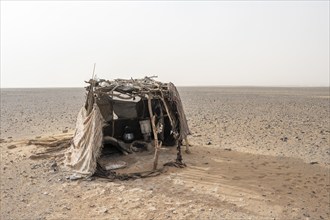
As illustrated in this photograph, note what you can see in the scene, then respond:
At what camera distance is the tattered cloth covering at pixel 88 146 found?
10289mm

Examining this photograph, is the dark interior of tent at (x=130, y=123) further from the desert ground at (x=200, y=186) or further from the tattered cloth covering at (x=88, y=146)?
the tattered cloth covering at (x=88, y=146)

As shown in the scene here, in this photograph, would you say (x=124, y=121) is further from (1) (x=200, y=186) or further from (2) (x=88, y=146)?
(1) (x=200, y=186)

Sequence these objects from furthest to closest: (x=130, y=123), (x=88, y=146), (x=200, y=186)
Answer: (x=130, y=123)
(x=88, y=146)
(x=200, y=186)

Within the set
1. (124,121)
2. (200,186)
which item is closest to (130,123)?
(124,121)

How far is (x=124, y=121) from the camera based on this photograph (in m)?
13.2

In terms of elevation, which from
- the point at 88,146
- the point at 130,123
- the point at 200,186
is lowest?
the point at 200,186

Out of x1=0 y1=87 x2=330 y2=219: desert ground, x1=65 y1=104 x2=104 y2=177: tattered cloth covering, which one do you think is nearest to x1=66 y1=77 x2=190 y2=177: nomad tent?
x1=65 y1=104 x2=104 y2=177: tattered cloth covering

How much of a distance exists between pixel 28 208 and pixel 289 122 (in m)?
13.5

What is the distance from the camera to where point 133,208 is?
8023mm

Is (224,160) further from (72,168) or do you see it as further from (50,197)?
(50,197)

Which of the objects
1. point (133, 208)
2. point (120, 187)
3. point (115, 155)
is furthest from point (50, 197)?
point (115, 155)

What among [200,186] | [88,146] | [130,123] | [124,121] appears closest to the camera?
[200,186]

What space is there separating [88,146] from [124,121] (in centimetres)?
271

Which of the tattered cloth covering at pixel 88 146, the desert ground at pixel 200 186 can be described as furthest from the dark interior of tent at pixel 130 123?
the tattered cloth covering at pixel 88 146
